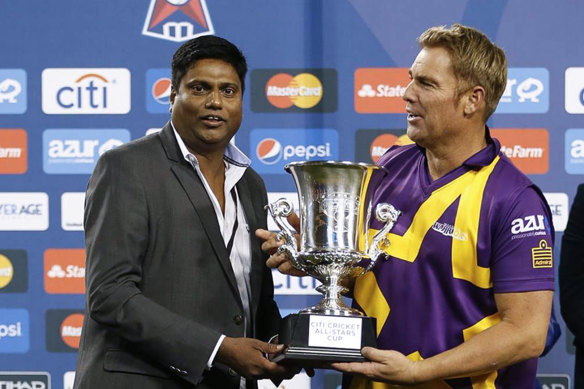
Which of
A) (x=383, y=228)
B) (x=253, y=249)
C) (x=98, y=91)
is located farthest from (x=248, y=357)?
(x=98, y=91)

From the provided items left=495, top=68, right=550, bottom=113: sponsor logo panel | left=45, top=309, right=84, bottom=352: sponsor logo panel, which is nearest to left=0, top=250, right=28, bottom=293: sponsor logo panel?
left=45, top=309, right=84, bottom=352: sponsor logo panel

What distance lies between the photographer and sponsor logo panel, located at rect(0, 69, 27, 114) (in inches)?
131

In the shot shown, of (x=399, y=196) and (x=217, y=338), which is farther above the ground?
(x=399, y=196)

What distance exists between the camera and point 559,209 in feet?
10.6

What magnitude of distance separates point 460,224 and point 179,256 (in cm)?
65

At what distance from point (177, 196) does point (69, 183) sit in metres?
1.47

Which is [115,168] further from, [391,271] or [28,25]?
[28,25]

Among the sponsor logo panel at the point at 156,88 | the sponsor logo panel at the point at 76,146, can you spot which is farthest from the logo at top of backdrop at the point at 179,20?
the sponsor logo panel at the point at 76,146

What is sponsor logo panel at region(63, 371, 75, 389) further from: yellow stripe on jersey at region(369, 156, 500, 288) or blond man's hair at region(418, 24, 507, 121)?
blond man's hair at region(418, 24, 507, 121)

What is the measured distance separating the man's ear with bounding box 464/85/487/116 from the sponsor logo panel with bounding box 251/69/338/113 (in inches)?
54.1

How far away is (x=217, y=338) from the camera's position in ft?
6.31

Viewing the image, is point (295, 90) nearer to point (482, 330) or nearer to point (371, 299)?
point (371, 299)

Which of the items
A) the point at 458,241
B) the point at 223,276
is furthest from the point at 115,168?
the point at 458,241

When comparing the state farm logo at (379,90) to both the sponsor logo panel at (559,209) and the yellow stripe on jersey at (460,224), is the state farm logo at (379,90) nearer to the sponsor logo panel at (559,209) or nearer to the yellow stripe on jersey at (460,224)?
the sponsor logo panel at (559,209)
